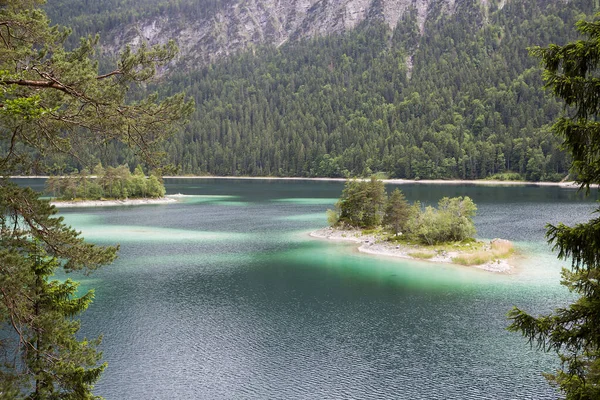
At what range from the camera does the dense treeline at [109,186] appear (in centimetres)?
13788

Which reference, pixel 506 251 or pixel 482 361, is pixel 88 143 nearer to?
pixel 482 361

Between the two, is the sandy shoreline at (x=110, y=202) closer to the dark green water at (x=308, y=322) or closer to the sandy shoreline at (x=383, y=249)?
the dark green water at (x=308, y=322)

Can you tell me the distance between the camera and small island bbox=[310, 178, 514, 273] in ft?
204

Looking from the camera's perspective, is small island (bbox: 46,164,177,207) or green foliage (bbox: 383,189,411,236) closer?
green foliage (bbox: 383,189,411,236)

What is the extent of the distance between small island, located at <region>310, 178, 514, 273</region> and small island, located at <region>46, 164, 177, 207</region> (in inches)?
3104

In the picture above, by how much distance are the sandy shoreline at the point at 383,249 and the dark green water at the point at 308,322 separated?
239 centimetres

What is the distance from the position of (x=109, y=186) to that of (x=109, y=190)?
1.29 meters

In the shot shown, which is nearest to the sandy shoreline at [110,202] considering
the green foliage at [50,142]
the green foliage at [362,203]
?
the green foliage at [362,203]

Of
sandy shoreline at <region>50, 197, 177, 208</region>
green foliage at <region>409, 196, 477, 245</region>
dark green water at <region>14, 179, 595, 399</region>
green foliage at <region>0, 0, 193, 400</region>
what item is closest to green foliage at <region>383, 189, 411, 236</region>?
green foliage at <region>409, 196, 477, 245</region>

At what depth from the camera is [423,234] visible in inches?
2685

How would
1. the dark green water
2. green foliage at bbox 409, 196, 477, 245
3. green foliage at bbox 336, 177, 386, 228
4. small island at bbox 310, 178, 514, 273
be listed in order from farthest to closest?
green foliage at bbox 336, 177, 386, 228, green foliage at bbox 409, 196, 477, 245, small island at bbox 310, 178, 514, 273, the dark green water

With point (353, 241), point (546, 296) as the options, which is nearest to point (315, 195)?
point (353, 241)

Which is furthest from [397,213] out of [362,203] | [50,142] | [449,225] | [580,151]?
[50,142]

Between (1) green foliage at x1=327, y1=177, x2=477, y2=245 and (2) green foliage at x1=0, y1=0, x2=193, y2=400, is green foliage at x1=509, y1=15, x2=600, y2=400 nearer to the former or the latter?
(2) green foliage at x1=0, y1=0, x2=193, y2=400
